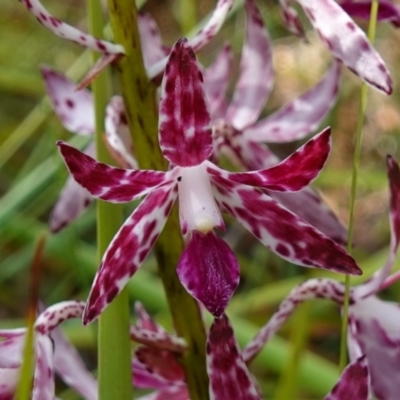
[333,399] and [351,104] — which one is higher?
[333,399]

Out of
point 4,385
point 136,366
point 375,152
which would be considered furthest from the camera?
point 375,152

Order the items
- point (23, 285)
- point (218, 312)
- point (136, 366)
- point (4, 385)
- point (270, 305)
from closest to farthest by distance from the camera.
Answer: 1. point (218, 312)
2. point (4, 385)
3. point (136, 366)
4. point (270, 305)
5. point (23, 285)

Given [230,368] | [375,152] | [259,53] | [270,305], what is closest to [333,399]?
[230,368]

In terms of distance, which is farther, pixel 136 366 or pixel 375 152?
pixel 375 152

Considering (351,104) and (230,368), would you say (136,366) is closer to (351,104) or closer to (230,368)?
(230,368)

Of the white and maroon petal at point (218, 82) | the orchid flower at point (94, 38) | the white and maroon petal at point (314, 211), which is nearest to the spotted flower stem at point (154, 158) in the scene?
the orchid flower at point (94, 38)

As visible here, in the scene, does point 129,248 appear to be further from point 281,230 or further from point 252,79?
point 252,79

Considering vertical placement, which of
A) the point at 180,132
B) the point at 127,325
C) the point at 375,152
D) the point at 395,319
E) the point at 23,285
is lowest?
the point at 375,152
